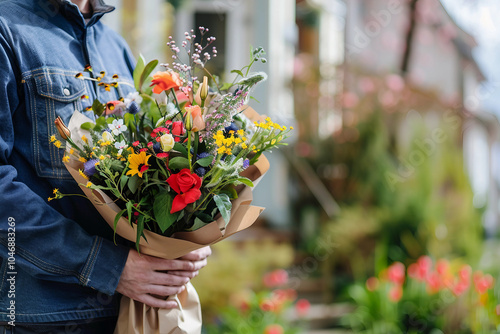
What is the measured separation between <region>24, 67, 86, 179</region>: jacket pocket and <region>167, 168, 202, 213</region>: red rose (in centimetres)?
35

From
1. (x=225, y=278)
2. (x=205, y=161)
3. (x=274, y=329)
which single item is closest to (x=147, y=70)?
(x=205, y=161)

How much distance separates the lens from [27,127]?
1.23 meters

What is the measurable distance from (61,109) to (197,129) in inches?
16.1

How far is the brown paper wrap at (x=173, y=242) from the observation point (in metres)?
1.11

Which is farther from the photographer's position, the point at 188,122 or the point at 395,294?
the point at 395,294

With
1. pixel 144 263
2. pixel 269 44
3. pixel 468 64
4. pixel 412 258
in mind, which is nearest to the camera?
pixel 144 263

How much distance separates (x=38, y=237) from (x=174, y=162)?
379 millimetres

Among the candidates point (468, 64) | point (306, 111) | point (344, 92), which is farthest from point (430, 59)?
point (306, 111)

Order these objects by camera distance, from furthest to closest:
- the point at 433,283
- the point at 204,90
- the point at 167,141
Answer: the point at 433,283 < the point at 204,90 < the point at 167,141

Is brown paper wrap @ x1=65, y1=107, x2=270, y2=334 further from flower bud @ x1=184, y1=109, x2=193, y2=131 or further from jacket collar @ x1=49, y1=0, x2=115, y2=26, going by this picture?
jacket collar @ x1=49, y1=0, x2=115, y2=26

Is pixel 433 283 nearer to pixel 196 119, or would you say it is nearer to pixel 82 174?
pixel 196 119

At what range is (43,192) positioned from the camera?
123 cm

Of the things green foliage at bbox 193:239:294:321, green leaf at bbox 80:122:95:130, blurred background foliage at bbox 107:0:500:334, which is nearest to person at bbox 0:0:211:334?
green leaf at bbox 80:122:95:130

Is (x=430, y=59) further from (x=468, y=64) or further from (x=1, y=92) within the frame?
(x=1, y=92)
